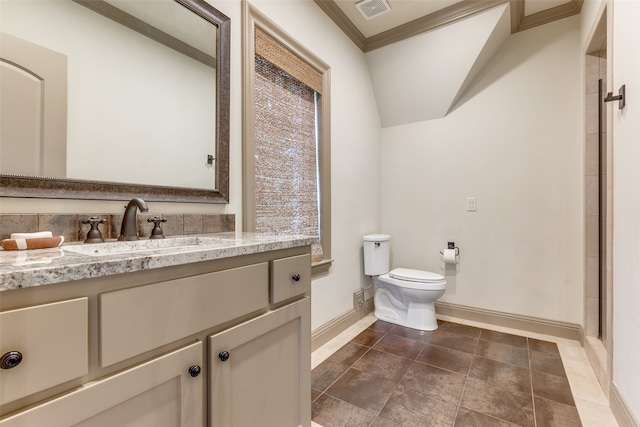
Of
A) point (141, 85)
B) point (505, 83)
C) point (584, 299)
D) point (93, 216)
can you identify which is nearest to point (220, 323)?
point (93, 216)

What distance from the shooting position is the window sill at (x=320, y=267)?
204cm

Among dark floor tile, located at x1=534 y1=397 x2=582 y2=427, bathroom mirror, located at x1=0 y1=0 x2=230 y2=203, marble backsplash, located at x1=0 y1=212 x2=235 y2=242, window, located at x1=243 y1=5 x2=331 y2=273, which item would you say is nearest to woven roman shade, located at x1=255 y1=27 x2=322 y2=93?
window, located at x1=243 y1=5 x2=331 y2=273

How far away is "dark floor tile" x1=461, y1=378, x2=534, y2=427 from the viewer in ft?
4.61

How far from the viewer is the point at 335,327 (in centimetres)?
227

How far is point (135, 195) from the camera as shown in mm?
1150

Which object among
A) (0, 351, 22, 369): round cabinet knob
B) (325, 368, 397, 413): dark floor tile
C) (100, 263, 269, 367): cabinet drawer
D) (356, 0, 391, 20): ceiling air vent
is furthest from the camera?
(356, 0, 391, 20): ceiling air vent

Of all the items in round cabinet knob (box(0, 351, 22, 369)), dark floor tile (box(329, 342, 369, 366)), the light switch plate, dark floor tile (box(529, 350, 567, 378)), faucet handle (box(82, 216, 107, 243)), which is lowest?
dark floor tile (box(329, 342, 369, 366))

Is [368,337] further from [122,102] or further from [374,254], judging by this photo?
[122,102]

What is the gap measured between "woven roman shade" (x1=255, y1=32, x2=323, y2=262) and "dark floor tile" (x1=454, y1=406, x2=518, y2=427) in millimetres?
1196

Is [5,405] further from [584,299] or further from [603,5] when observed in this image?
[584,299]

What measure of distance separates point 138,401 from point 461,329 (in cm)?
246

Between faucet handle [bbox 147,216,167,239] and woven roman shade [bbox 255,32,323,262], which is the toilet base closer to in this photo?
woven roman shade [bbox 255,32,323,262]

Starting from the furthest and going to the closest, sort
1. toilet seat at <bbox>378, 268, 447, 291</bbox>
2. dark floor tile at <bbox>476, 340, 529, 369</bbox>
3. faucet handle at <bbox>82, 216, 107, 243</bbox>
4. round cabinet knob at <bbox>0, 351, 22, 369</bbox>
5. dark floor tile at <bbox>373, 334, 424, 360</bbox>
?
toilet seat at <bbox>378, 268, 447, 291</bbox>, dark floor tile at <bbox>373, 334, 424, 360</bbox>, dark floor tile at <bbox>476, 340, 529, 369</bbox>, faucet handle at <bbox>82, 216, 107, 243</bbox>, round cabinet knob at <bbox>0, 351, 22, 369</bbox>

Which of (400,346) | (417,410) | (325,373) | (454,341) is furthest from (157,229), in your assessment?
(454,341)
